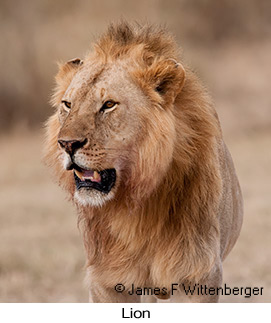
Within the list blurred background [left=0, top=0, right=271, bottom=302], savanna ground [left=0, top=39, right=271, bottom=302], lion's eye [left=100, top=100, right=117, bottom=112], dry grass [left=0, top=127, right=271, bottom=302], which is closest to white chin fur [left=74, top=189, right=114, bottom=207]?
lion's eye [left=100, top=100, right=117, bottom=112]

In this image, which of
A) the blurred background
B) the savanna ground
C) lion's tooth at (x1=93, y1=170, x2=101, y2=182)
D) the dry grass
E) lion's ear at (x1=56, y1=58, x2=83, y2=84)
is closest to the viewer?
lion's tooth at (x1=93, y1=170, x2=101, y2=182)

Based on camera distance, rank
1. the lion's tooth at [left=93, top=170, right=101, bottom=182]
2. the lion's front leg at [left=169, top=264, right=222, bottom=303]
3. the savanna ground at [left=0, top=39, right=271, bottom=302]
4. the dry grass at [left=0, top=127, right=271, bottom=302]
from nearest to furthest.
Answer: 1. the lion's tooth at [left=93, top=170, right=101, bottom=182]
2. the lion's front leg at [left=169, top=264, right=222, bottom=303]
3. the dry grass at [left=0, top=127, right=271, bottom=302]
4. the savanna ground at [left=0, top=39, right=271, bottom=302]

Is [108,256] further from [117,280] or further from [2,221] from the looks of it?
[2,221]

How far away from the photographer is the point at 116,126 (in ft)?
12.1

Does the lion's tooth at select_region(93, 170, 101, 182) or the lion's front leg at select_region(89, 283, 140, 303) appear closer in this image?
the lion's tooth at select_region(93, 170, 101, 182)

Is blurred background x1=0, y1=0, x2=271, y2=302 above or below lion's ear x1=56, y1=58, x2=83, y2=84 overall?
above

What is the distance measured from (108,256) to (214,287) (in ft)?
1.88

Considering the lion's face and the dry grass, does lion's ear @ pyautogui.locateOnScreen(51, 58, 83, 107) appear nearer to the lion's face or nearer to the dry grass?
the lion's face

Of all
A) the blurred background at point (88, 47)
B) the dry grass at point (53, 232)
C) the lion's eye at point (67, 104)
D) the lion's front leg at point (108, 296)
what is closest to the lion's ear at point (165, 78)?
the lion's eye at point (67, 104)

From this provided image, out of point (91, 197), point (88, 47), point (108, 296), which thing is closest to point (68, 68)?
point (91, 197)

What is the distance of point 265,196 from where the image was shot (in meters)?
11.3

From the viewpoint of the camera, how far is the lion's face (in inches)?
142

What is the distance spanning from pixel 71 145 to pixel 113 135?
0.23 m

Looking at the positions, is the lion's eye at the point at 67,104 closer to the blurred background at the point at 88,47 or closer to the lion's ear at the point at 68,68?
the lion's ear at the point at 68,68
